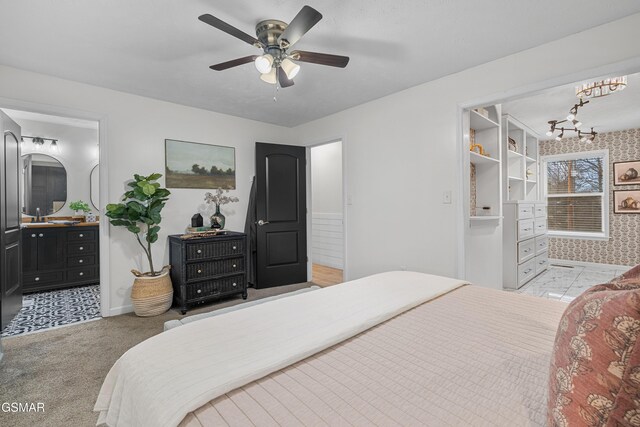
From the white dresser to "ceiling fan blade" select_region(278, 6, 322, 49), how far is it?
3.67 m

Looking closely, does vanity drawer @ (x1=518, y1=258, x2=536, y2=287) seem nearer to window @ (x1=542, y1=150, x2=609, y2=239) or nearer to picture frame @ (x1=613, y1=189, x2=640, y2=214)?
window @ (x1=542, y1=150, x2=609, y2=239)

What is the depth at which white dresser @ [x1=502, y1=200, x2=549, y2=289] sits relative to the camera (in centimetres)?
398

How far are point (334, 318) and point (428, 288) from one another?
747 millimetres

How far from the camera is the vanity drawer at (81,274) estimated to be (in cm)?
425

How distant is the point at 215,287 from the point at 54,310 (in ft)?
6.13

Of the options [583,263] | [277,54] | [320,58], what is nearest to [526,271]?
[583,263]

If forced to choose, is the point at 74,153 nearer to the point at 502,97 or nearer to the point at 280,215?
the point at 280,215

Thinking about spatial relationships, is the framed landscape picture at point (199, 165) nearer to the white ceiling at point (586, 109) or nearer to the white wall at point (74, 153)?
the white wall at point (74, 153)

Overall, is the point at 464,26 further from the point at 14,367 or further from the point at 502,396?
the point at 14,367

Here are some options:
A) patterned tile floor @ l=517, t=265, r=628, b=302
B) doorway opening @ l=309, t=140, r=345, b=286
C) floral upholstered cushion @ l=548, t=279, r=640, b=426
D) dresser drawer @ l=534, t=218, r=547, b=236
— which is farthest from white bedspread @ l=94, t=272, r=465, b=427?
dresser drawer @ l=534, t=218, r=547, b=236

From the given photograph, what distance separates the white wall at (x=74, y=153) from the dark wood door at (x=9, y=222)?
188 centimetres

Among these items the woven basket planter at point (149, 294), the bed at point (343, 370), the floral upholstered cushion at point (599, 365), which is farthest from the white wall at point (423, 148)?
the floral upholstered cushion at point (599, 365)

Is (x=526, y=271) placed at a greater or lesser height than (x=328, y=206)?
lesser

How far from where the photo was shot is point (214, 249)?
3.39 m
